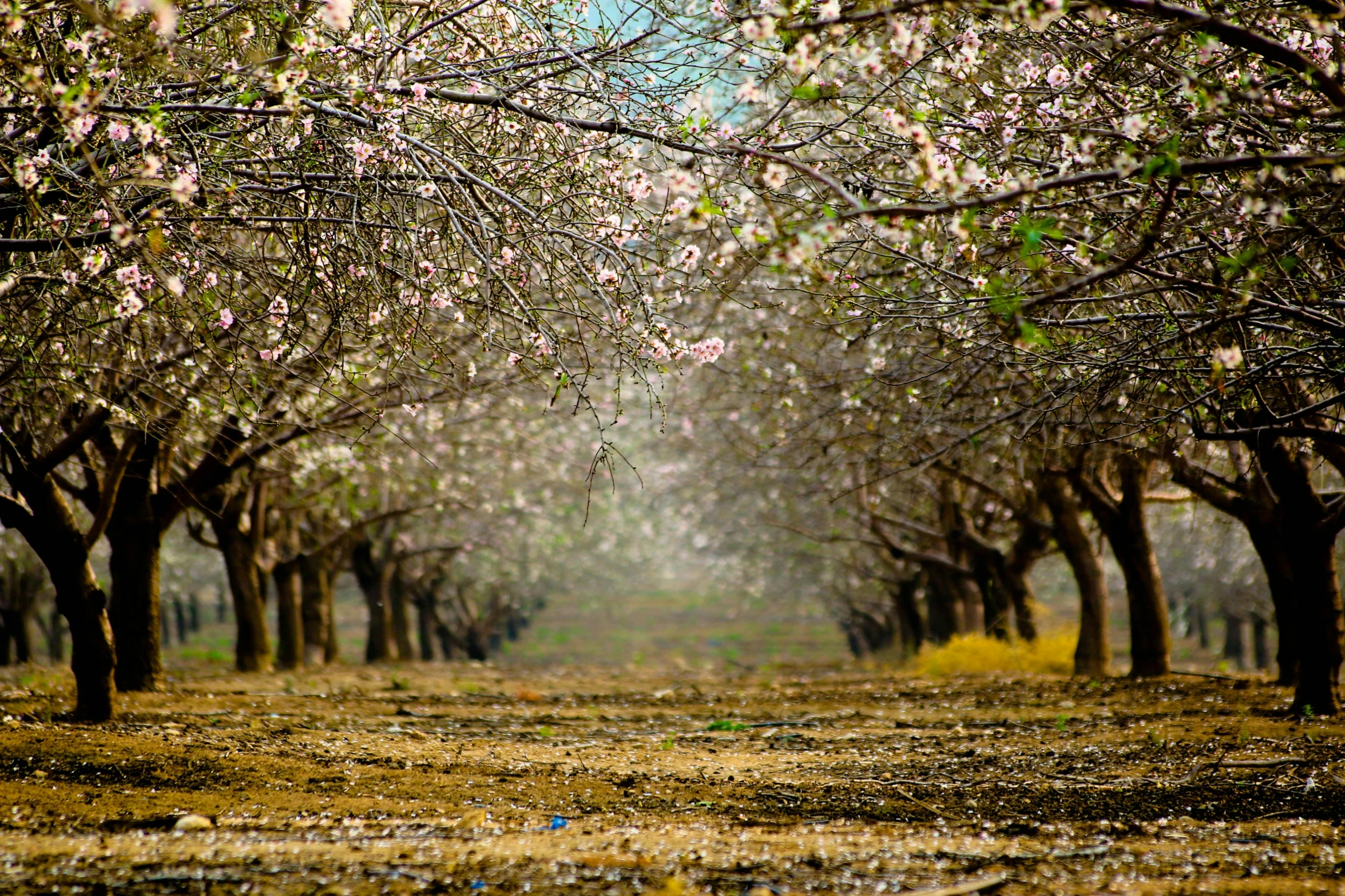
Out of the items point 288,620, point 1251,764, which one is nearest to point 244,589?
point 288,620

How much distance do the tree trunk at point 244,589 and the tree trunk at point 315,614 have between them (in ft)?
10.2

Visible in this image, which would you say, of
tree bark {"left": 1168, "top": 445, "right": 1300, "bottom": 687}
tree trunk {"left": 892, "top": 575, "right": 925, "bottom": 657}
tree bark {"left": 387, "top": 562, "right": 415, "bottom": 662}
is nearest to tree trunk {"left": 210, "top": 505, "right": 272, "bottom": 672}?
tree bark {"left": 387, "top": 562, "right": 415, "bottom": 662}

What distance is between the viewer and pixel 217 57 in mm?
5910

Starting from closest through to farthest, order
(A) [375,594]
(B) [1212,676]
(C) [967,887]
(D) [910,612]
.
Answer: (C) [967,887] < (B) [1212,676] < (A) [375,594] < (D) [910,612]

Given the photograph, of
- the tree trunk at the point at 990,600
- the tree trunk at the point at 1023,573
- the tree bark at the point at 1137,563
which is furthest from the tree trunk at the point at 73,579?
the tree trunk at the point at 990,600

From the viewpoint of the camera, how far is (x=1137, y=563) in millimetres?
13922

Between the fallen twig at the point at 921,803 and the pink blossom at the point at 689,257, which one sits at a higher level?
the pink blossom at the point at 689,257

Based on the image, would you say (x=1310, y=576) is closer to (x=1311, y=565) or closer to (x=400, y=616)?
(x=1311, y=565)

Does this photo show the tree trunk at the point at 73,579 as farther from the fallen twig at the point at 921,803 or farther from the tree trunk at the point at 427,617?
the tree trunk at the point at 427,617

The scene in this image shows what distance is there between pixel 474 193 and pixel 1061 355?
3.86 m

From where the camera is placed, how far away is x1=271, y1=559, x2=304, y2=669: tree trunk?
18.9 m

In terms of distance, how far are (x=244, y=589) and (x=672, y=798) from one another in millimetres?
11743

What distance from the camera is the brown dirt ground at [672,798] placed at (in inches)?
183

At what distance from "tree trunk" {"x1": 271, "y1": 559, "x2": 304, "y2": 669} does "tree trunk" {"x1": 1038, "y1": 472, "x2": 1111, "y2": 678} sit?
12645 mm
